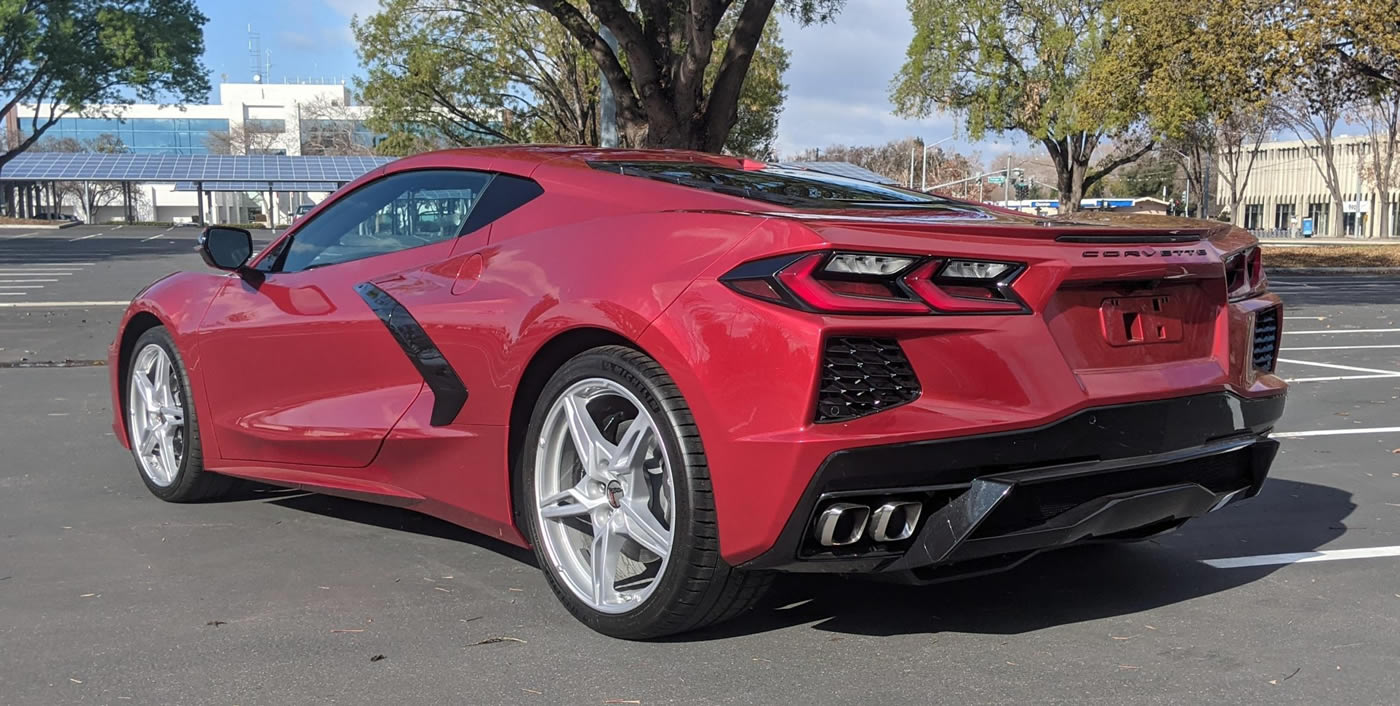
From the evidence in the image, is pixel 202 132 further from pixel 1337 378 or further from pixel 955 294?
pixel 955 294

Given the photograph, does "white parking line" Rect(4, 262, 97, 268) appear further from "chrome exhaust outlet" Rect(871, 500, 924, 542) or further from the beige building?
the beige building

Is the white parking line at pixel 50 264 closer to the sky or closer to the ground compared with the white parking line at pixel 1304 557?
closer to the sky

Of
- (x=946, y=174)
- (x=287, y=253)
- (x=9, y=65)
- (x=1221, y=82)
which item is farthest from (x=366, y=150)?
(x=287, y=253)

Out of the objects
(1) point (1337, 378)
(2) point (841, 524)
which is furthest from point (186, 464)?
(1) point (1337, 378)

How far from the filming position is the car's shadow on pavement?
11.7 feet

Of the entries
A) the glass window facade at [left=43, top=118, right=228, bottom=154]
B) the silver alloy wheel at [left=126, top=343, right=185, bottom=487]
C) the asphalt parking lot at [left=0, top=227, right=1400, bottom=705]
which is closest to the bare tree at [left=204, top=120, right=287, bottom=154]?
the glass window facade at [left=43, top=118, right=228, bottom=154]

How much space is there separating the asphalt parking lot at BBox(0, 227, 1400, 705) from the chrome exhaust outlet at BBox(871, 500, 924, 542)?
0.39m

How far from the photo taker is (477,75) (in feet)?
117

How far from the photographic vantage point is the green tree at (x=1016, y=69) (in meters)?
38.8

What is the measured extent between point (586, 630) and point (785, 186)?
147 centimetres

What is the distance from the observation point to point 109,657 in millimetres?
3264

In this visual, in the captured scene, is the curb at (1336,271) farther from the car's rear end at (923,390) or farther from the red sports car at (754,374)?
the car's rear end at (923,390)

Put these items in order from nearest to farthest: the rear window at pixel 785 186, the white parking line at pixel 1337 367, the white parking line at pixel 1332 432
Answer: the rear window at pixel 785 186 → the white parking line at pixel 1332 432 → the white parking line at pixel 1337 367

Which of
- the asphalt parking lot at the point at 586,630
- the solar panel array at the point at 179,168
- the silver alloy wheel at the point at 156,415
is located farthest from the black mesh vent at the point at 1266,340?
the solar panel array at the point at 179,168
